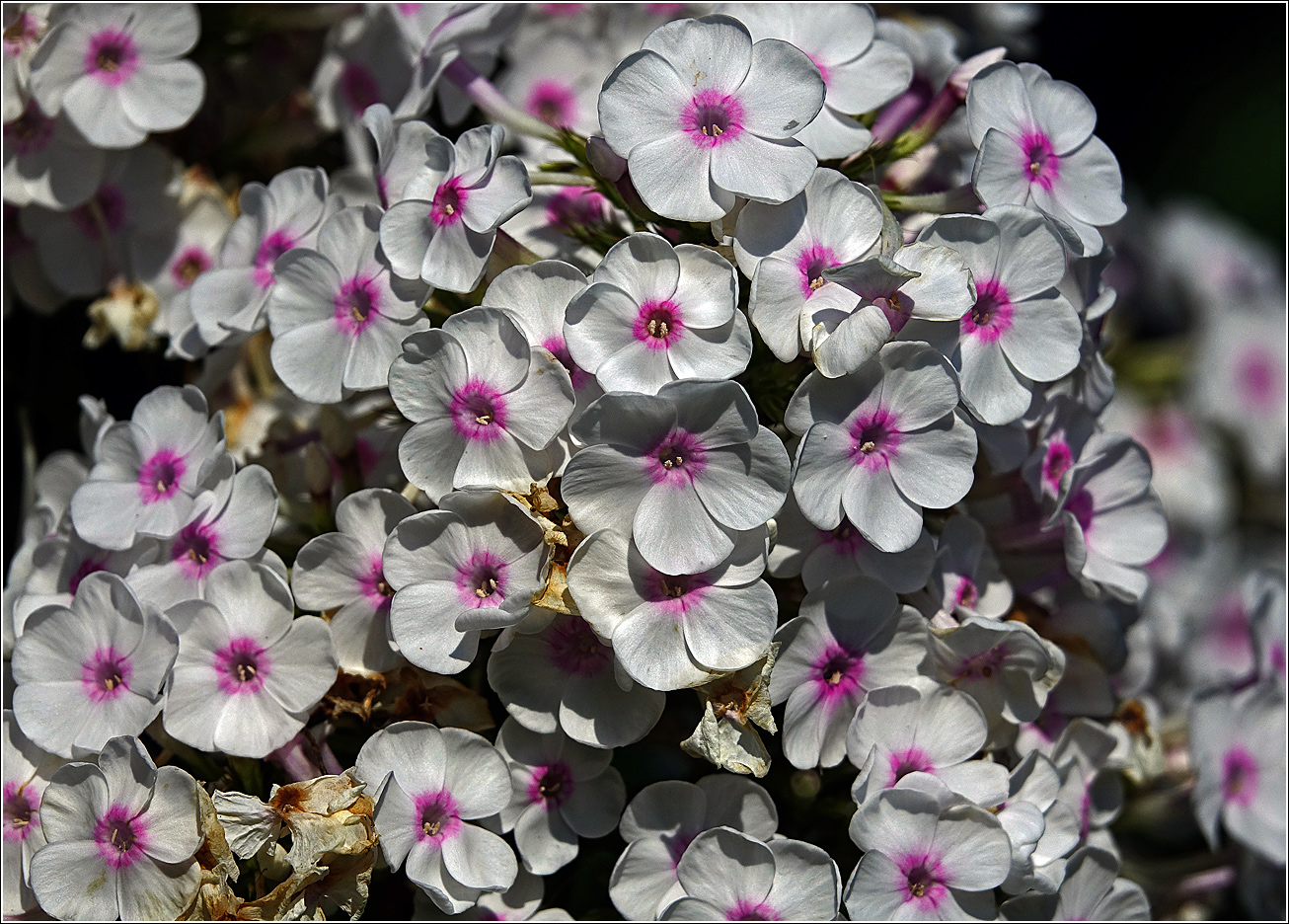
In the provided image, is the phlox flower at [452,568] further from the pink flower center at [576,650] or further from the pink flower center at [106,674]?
the pink flower center at [106,674]

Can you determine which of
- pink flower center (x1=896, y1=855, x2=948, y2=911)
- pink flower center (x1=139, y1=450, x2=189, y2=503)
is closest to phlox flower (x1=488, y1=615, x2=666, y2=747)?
pink flower center (x1=896, y1=855, x2=948, y2=911)

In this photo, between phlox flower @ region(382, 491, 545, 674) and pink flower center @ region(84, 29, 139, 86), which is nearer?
phlox flower @ region(382, 491, 545, 674)

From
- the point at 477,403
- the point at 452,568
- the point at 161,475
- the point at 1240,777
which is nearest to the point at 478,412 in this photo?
the point at 477,403

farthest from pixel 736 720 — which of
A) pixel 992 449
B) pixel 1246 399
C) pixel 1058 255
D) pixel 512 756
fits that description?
pixel 1246 399

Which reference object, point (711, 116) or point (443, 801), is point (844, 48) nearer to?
point (711, 116)

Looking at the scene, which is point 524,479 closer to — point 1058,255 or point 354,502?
point 354,502

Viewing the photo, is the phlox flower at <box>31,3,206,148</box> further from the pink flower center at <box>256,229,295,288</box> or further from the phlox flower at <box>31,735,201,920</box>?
the phlox flower at <box>31,735,201,920</box>
